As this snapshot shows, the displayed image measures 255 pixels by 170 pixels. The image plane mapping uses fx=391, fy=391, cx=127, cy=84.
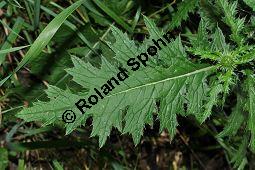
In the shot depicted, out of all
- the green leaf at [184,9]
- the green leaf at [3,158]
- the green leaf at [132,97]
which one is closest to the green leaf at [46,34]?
the green leaf at [132,97]

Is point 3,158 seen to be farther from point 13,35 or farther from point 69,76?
point 13,35

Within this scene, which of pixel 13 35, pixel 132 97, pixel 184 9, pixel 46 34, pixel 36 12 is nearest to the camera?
pixel 132 97

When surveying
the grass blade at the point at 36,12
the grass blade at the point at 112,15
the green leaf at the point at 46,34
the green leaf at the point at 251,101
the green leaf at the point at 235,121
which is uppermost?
the grass blade at the point at 36,12

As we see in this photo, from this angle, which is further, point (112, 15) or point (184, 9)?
point (112, 15)

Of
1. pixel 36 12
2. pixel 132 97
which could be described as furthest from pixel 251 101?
pixel 36 12

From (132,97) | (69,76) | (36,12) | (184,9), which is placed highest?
(36,12)

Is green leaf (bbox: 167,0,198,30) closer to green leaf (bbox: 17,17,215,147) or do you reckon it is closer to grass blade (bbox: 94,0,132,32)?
green leaf (bbox: 17,17,215,147)

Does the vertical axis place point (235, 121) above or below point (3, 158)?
below

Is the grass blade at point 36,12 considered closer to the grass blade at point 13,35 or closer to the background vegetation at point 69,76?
the background vegetation at point 69,76

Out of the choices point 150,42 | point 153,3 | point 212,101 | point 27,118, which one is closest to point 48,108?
point 27,118

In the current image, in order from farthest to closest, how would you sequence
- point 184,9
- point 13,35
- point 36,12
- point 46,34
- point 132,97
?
point 13,35 < point 36,12 < point 184,9 < point 46,34 < point 132,97
